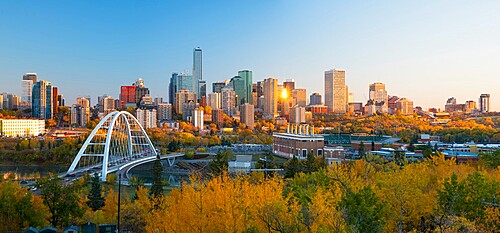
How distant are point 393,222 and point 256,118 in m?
107

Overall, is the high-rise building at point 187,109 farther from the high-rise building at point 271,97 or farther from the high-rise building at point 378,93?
the high-rise building at point 378,93

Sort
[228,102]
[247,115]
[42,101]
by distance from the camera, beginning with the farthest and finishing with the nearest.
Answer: [228,102]
[247,115]
[42,101]

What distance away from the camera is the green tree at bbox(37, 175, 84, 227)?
16812mm

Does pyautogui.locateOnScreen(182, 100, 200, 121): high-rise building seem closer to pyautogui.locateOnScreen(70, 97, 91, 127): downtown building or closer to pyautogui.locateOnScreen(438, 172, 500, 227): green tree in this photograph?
pyautogui.locateOnScreen(70, 97, 91, 127): downtown building

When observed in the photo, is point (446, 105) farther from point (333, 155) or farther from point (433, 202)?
point (433, 202)

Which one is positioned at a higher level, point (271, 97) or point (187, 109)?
point (271, 97)

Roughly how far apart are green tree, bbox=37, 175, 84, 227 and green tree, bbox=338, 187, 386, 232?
9660 mm

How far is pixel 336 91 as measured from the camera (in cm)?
14525

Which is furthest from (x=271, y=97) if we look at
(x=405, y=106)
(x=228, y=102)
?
(x=405, y=106)

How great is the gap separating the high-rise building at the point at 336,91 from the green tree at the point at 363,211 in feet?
434

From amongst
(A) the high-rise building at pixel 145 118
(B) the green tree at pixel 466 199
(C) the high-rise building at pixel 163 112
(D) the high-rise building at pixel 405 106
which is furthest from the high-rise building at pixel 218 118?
(B) the green tree at pixel 466 199

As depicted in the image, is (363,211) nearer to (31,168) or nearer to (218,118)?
(31,168)

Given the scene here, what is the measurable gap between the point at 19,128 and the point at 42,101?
842 inches

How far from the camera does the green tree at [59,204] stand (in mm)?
16812
